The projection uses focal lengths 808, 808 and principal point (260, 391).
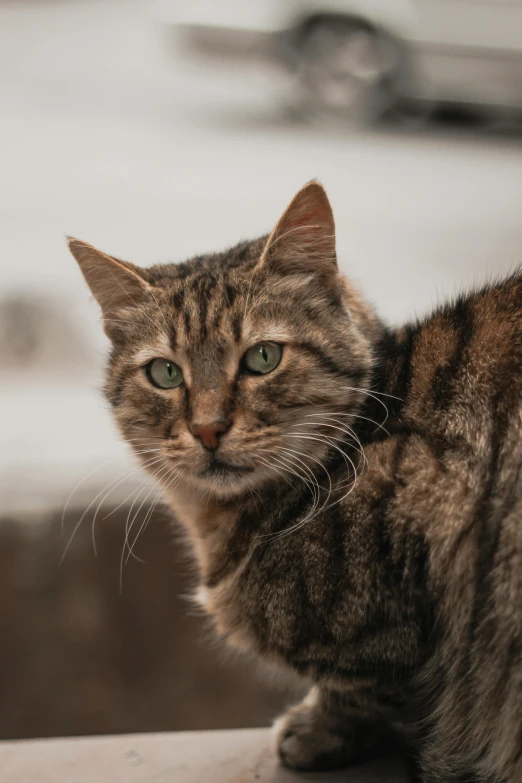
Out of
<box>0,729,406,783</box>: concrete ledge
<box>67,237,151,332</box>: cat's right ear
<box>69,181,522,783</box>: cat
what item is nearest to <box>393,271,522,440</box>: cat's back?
<box>69,181,522,783</box>: cat

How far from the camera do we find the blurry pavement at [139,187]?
7.04 ft

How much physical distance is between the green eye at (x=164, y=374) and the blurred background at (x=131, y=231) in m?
0.68

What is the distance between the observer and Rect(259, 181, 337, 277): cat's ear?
1.18 m

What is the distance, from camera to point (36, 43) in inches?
89.0

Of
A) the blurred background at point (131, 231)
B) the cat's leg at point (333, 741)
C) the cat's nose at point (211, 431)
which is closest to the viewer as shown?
the cat's nose at point (211, 431)

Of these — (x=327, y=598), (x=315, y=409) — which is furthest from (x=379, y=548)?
(x=315, y=409)

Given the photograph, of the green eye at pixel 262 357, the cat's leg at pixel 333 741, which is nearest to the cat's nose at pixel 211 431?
the green eye at pixel 262 357

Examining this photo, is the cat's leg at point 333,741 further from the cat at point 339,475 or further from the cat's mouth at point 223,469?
the cat's mouth at point 223,469

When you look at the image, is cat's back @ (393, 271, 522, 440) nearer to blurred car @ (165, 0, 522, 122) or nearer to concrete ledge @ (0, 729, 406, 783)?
concrete ledge @ (0, 729, 406, 783)

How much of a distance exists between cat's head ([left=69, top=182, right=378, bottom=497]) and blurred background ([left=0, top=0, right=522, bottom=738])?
63 cm

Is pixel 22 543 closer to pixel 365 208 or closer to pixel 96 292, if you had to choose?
pixel 96 292

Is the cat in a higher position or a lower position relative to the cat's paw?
higher

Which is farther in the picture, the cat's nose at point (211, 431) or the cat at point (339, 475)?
→ the cat's nose at point (211, 431)

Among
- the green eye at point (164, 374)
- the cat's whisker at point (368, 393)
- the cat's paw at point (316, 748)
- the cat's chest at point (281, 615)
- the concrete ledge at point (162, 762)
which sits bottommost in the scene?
the concrete ledge at point (162, 762)
